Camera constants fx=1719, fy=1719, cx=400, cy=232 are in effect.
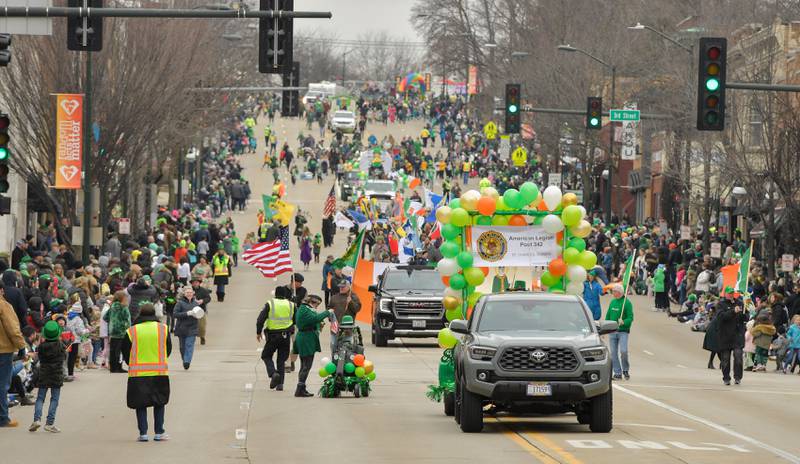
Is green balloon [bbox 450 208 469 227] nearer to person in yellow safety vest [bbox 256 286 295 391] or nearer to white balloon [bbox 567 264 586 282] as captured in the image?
white balloon [bbox 567 264 586 282]

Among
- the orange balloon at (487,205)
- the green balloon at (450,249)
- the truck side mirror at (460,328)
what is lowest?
the truck side mirror at (460,328)

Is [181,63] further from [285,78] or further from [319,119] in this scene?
[319,119]

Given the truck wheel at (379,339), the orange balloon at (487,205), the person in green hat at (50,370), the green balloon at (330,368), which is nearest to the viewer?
the person in green hat at (50,370)

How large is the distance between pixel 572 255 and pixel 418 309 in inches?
520

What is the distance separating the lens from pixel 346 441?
18.6 metres

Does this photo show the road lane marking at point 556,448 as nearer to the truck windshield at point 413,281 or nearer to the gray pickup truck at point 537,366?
the gray pickup truck at point 537,366

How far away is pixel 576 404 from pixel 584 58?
200 feet

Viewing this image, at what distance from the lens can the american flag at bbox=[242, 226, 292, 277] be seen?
31270 millimetres

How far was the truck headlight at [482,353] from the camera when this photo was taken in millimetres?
19453

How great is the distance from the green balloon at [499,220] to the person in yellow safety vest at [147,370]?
21.2 feet

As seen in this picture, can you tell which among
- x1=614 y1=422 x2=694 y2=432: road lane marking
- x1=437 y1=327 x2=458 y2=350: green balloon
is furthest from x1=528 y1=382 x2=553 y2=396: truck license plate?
x1=437 y1=327 x2=458 y2=350: green balloon

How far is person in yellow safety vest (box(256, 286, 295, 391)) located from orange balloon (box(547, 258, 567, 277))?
14.4 feet

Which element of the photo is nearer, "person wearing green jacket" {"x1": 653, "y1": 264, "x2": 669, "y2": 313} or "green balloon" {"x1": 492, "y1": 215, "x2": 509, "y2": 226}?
"green balloon" {"x1": 492, "y1": 215, "x2": 509, "y2": 226}

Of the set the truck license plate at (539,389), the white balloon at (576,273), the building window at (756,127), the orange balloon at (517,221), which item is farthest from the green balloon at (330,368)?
the building window at (756,127)
